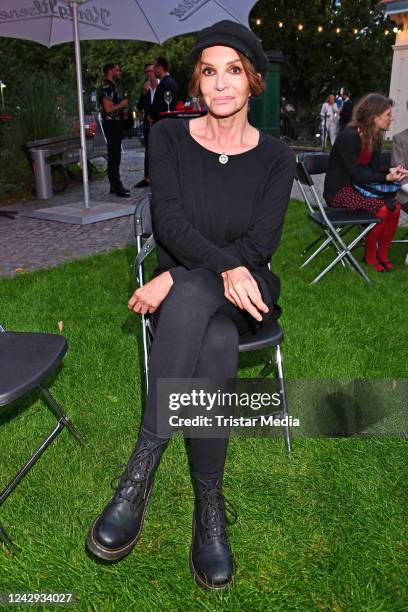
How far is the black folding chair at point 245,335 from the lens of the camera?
2.59 meters

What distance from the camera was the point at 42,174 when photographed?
33.2 ft

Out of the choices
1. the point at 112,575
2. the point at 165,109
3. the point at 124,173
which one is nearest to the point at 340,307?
the point at 112,575

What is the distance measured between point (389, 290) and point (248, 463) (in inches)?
116

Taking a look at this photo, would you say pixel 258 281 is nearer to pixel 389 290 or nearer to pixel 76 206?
pixel 389 290

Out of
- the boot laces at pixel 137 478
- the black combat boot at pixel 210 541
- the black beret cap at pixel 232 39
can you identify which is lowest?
the black combat boot at pixel 210 541

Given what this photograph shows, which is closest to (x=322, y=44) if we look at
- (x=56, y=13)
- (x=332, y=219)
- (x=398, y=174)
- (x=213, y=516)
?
(x=56, y=13)

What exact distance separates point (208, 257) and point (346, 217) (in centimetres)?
334

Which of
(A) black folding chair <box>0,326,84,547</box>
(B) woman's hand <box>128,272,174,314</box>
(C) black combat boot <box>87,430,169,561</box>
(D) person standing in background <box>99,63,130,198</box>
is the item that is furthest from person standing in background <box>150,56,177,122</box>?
(C) black combat boot <box>87,430,169,561</box>

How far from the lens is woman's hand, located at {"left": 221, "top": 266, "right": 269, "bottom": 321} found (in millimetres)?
2398

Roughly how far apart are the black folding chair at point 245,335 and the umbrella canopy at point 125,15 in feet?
17.4

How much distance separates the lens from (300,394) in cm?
353

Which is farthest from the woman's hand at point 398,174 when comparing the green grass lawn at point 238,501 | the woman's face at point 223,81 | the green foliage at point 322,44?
the green foliage at point 322,44

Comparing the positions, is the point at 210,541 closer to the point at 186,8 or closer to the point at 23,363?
the point at 23,363

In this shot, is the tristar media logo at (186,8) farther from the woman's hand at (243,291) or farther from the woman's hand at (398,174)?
the woman's hand at (243,291)
